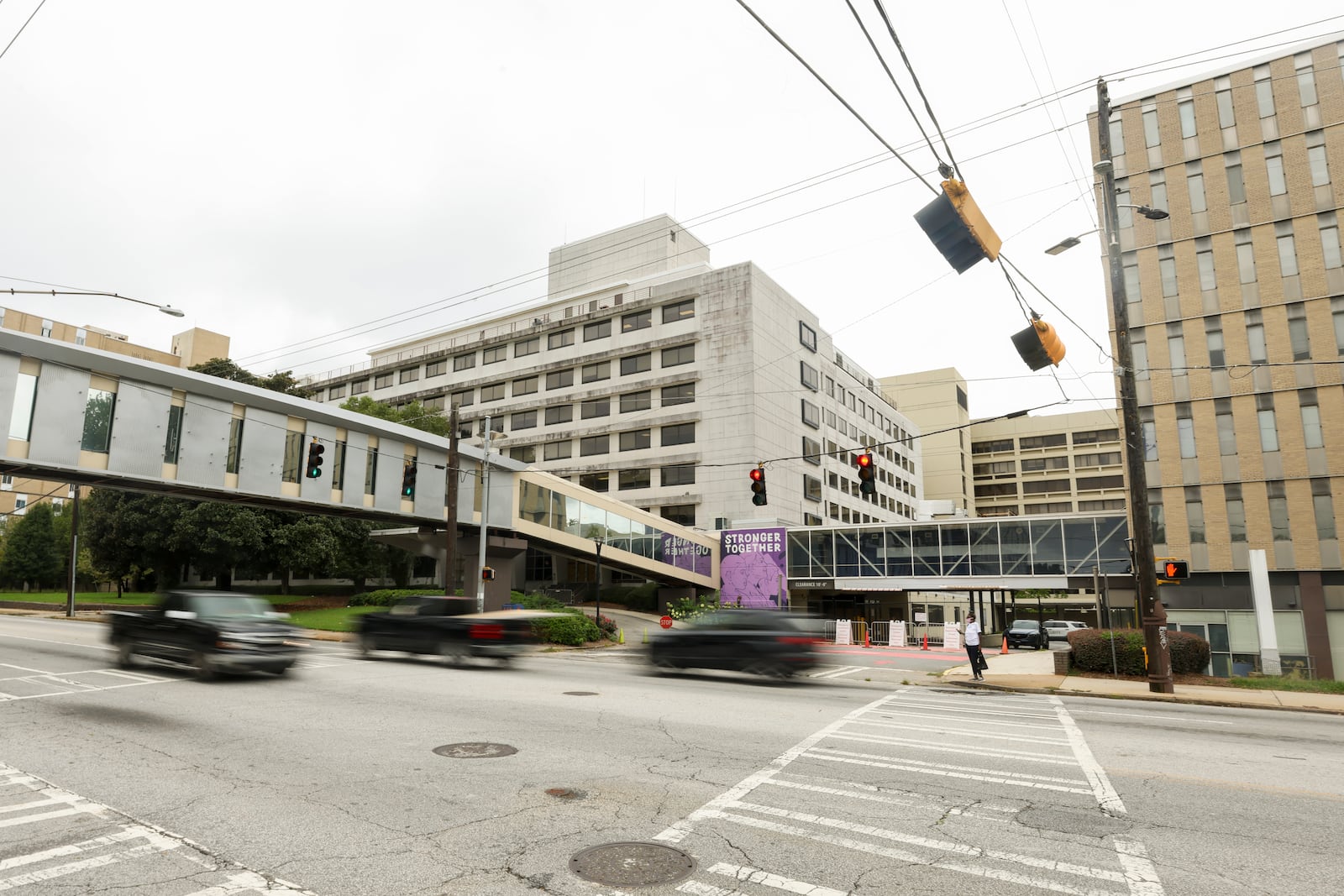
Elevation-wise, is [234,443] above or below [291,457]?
above

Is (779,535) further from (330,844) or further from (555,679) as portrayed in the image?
(330,844)

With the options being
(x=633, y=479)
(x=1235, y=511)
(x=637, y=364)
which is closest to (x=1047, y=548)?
(x=1235, y=511)

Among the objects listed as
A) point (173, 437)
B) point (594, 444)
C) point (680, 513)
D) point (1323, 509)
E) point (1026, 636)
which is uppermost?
point (594, 444)

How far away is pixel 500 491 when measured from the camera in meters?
35.9

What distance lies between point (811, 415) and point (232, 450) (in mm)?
47249

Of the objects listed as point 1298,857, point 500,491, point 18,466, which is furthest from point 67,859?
point 500,491

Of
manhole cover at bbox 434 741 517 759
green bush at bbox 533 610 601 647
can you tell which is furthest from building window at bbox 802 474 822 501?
manhole cover at bbox 434 741 517 759

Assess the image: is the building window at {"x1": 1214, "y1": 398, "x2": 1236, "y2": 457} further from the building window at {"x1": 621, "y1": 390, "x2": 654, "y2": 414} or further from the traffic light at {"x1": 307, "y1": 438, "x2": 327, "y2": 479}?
the building window at {"x1": 621, "y1": 390, "x2": 654, "y2": 414}

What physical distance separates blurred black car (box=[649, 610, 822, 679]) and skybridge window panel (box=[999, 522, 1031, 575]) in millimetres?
28756

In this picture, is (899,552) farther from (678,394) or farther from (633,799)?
(633,799)

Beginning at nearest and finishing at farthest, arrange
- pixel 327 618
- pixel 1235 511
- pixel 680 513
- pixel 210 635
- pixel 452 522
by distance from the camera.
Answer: pixel 210 635 < pixel 452 522 < pixel 1235 511 < pixel 327 618 < pixel 680 513

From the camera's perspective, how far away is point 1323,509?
1226 inches

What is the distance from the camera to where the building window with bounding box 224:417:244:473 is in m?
27.1

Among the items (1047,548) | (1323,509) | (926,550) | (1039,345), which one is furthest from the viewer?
(926,550)
